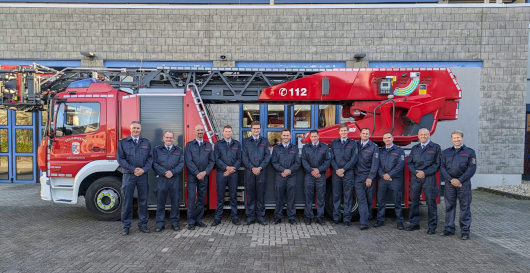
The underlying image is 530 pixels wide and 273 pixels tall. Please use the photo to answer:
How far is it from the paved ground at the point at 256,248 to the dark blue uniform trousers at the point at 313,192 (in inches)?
11.4

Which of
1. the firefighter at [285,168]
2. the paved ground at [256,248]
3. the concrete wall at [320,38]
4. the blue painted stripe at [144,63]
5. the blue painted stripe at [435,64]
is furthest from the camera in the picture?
the blue painted stripe at [144,63]

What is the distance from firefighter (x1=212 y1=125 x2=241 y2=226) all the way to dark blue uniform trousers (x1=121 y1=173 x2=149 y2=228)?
126cm

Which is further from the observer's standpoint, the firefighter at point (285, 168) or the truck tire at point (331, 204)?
the truck tire at point (331, 204)

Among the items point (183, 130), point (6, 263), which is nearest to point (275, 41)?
point (183, 130)

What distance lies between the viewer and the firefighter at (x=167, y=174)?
5.59 metres

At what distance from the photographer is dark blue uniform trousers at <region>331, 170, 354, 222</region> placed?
594 cm

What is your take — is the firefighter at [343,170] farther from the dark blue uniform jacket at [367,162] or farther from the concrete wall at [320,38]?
the concrete wall at [320,38]

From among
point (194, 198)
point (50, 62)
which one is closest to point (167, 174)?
point (194, 198)

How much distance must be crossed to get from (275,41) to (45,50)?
7928 mm

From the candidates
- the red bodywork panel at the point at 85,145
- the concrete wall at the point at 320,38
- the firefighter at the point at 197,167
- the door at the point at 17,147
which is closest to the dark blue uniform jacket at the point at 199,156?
the firefighter at the point at 197,167

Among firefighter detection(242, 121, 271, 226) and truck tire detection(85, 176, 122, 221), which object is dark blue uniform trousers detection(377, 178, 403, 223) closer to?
firefighter detection(242, 121, 271, 226)

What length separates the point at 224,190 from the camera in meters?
5.96

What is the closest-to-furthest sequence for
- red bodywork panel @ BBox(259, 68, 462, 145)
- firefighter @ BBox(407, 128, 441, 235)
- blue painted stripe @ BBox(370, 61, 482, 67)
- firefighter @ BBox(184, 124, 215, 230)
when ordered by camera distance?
1. firefighter @ BBox(407, 128, 441, 235)
2. firefighter @ BBox(184, 124, 215, 230)
3. red bodywork panel @ BBox(259, 68, 462, 145)
4. blue painted stripe @ BBox(370, 61, 482, 67)

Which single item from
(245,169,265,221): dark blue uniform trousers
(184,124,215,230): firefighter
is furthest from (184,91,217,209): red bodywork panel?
(245,169,265,221): dark blue uniform trousers
